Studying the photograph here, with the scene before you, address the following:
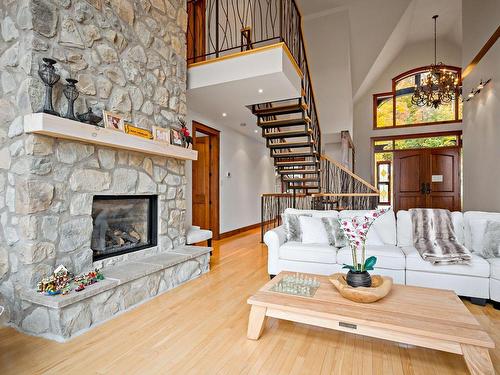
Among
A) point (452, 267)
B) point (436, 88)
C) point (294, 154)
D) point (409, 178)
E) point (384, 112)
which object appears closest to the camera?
point (452, 267)

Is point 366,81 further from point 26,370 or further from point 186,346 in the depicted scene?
point 26,370

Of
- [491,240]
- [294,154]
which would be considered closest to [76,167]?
[294,154]

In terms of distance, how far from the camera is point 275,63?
3.44 meters

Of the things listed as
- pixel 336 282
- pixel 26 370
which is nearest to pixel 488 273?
pixel 336 282

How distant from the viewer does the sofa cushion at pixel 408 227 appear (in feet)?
10.4

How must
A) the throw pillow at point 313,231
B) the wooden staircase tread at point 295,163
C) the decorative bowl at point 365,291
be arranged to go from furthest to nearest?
the wooden staircase tread at point 295,163, the throw pillow at point 313,231, the decorative bowl at point 365,291

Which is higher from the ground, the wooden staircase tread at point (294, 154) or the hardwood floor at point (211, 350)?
the wooden staircase tread at point (294, 154)

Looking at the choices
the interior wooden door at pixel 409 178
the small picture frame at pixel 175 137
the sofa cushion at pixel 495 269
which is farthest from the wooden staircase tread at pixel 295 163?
the interior wooden door at pixel 409 178

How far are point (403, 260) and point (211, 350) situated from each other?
6.97 feet

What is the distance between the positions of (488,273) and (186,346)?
278 centimetres

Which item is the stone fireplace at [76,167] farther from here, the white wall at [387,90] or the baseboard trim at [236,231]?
the white wall at [387,90]

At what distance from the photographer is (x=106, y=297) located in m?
2.38

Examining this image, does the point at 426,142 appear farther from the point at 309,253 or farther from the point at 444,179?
the point at 309,253

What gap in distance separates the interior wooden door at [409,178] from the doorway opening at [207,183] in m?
5.77
